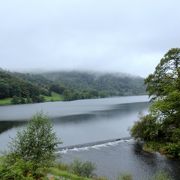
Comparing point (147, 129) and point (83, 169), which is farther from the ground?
point (147, 129)

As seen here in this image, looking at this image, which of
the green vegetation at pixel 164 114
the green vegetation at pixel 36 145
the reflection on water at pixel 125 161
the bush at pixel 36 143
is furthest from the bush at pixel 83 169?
the green vegetation at pixel 164 114

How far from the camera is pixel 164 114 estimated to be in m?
52.7

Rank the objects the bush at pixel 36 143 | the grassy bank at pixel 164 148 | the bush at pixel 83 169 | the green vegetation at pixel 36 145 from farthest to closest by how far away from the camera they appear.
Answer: the grassy bank at pixel 164 148
the bush at pixel 83 169
the bush at pixel 36 143
the green vegetation at pixel 36 145

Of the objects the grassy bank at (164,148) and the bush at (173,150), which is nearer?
the bush at (173,150)

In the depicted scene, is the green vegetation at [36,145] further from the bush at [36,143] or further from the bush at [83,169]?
the bush at [83,169]

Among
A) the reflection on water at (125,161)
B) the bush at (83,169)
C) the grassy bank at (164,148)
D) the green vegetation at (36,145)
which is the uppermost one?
the green vegetation at (36,145)

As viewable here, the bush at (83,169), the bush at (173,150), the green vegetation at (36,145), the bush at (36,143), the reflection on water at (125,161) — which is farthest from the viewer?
the bush at (173,150)

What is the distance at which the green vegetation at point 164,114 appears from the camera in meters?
49.8

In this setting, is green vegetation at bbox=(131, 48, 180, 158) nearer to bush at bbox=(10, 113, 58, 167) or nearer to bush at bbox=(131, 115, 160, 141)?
bush at bbox=(131, 115, 160, 141)

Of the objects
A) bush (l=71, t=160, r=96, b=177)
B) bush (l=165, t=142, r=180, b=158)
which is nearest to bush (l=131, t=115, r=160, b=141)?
bush (l=165, t=142, r=180, b=158)

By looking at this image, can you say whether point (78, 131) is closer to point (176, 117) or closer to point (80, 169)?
point (176, 117)

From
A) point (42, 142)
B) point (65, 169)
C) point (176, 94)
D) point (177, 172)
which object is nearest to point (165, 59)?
point (176, 94)

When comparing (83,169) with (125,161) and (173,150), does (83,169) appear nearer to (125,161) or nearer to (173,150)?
(125,161)

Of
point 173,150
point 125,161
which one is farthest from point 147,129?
point 125,161
